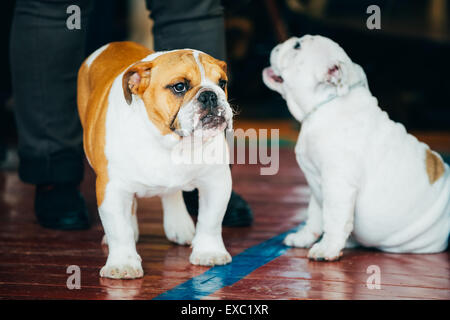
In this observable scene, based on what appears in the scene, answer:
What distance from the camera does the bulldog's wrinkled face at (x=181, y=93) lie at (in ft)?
5.62

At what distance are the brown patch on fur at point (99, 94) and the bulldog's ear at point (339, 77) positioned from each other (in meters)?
0.63

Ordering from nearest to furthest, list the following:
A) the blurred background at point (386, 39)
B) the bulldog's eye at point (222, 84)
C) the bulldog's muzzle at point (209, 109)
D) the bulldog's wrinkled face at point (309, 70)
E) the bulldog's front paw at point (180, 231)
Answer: the bulldog's muzzle at point (209, 109), the bulldog's eye at point (222, 84), the bulldog's wrinkled face at point (309, 70), the bulldog's front paw at point (180, 231), the blurred background at point (386, 39)

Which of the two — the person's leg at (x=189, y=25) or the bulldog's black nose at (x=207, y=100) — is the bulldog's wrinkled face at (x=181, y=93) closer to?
the bulldog's black nose at (x=207, y=100)

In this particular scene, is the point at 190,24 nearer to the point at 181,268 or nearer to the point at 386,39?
the point at 181,268

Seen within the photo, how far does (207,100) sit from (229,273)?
0.48 meters

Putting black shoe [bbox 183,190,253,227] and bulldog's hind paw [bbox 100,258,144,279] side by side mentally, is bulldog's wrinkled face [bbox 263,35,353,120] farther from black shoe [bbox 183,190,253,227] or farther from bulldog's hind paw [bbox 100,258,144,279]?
bulldog's hind paw [bbox 100,258,144,279]

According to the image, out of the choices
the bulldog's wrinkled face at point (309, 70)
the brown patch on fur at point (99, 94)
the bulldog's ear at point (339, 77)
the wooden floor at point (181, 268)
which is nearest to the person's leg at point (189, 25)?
the brown patch on fur at point (99, 94)

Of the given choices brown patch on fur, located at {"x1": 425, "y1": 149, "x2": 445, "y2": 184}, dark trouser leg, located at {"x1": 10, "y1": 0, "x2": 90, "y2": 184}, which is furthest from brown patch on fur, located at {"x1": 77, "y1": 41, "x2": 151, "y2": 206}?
brown patch on fur, located at {"x1": 425, "y1": 149, "x2": 445, "y2": 184}

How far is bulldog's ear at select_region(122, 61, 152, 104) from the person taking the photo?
1751 millimetres

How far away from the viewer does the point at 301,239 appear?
214 centimetres

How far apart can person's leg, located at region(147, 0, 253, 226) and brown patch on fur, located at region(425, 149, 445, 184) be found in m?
0.80
